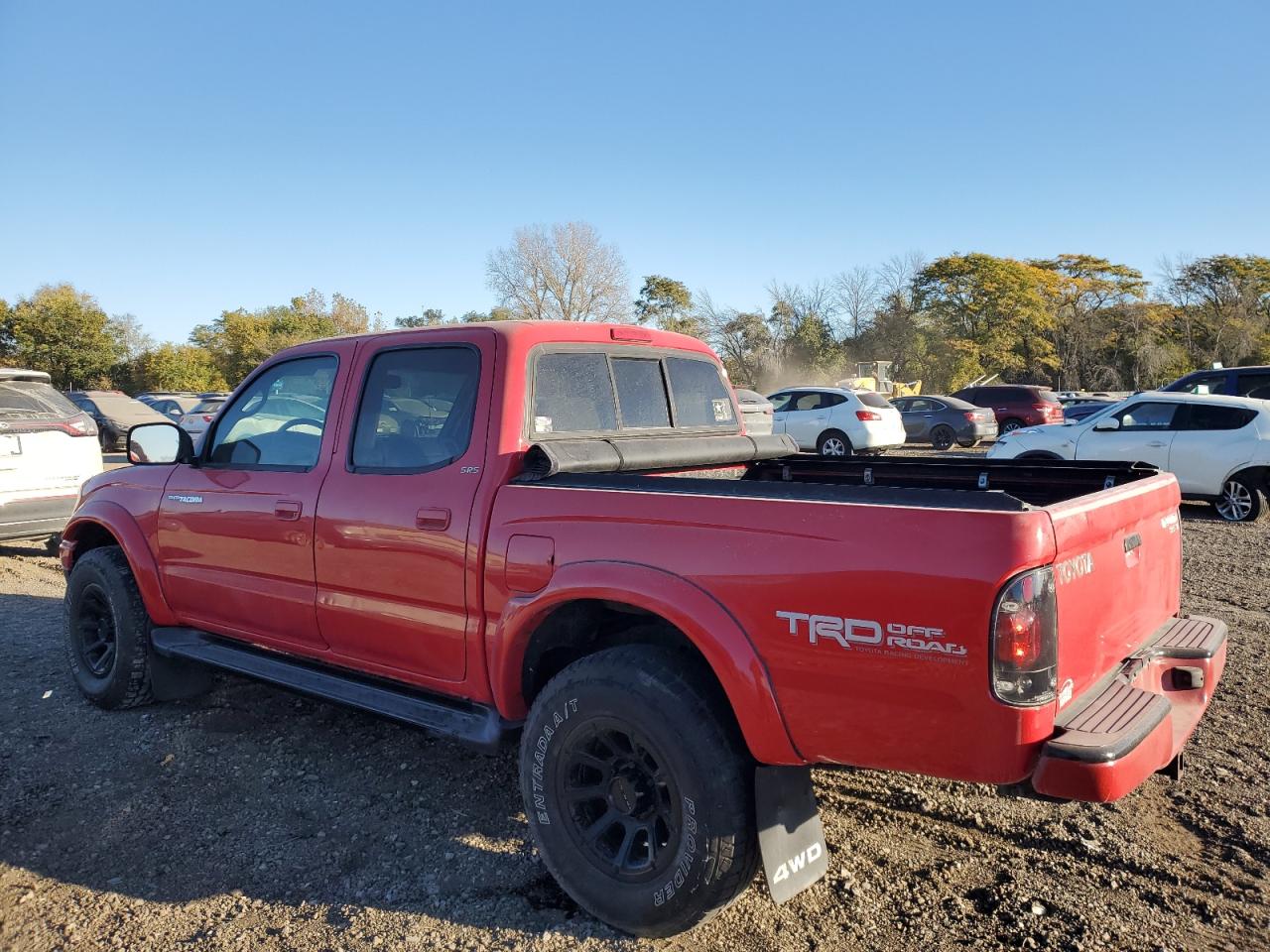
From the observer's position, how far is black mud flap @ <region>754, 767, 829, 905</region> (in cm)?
255

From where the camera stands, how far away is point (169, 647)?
4504 mm

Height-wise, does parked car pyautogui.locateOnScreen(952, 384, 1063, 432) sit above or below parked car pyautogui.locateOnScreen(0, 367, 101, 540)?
below

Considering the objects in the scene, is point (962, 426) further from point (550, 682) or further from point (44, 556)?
point (550, 682)

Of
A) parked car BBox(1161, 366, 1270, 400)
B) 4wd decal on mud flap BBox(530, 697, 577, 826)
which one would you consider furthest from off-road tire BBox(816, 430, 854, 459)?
4wd decal on mud flap BBox(530, 697, 577, 826)

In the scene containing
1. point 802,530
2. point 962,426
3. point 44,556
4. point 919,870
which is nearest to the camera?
point 802,530

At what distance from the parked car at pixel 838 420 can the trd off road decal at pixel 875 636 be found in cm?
1572

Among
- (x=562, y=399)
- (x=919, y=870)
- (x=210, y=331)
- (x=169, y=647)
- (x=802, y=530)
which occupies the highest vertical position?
(x=210, y=331)

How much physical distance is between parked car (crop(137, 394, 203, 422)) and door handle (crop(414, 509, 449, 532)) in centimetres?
2394

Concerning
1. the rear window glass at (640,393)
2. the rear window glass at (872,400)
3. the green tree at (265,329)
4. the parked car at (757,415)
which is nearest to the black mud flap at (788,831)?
the rear window glass at (640,393)

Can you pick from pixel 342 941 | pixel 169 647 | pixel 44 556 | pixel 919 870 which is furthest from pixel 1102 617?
pixel 44 556

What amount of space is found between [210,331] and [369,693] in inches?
2082

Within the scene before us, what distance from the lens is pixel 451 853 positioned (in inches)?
131

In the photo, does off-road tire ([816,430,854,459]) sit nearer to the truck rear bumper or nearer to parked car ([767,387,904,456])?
parked car ([767,387,904,456])

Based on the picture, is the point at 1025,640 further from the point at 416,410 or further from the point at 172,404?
the point at 172,404
